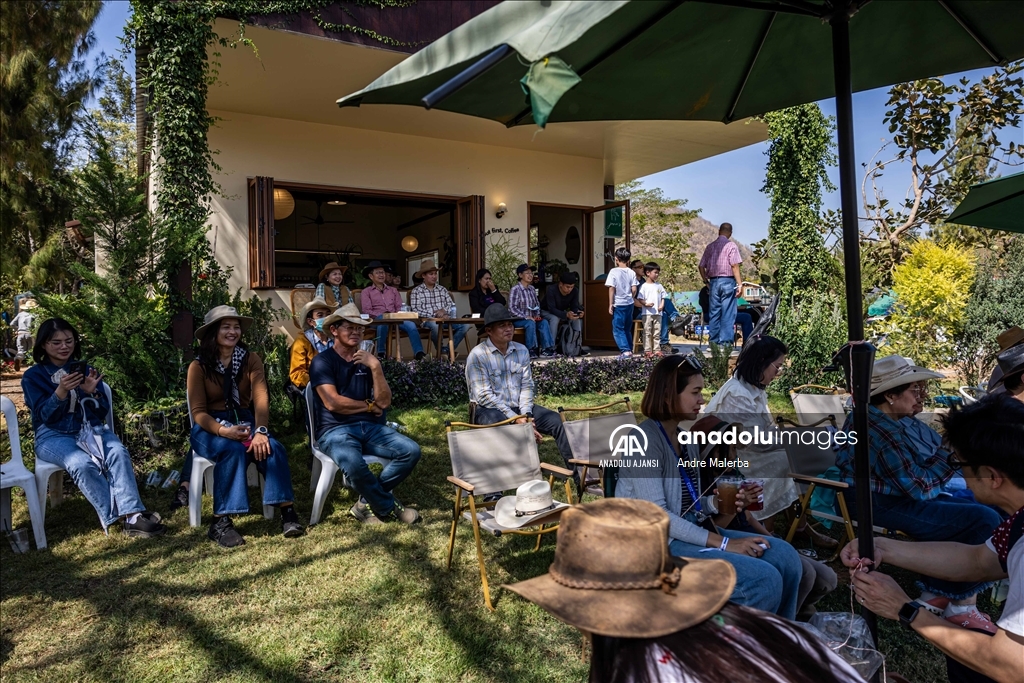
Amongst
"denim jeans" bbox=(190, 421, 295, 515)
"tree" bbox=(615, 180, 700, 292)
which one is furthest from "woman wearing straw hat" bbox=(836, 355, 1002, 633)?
"tree" bbox=(615, 180, 700, 292)

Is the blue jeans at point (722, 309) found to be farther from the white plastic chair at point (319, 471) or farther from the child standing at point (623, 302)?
the white plastic chair at point (319, 471)

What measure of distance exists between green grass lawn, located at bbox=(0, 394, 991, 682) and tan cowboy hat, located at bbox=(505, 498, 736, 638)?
179 centimetres

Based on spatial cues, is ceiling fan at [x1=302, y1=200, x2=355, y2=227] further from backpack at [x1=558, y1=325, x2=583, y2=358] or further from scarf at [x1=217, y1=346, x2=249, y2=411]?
scarf at [x1=217, y1=346, x2=249, y2=411]

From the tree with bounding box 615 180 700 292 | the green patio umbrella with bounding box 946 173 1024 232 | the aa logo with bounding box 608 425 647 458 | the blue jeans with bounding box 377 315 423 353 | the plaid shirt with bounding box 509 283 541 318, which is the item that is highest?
the tree with bounding box 615 180 700 292

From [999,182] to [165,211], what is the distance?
6567 mm

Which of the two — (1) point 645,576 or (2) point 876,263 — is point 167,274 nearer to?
(1) point 645,576

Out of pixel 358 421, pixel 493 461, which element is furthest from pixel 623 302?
pixel 493 461

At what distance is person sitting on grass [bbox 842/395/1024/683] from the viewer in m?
1.48

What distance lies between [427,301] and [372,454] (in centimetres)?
487

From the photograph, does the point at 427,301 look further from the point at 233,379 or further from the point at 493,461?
the point at 493,461

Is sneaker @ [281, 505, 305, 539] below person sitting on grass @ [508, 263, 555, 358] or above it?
below

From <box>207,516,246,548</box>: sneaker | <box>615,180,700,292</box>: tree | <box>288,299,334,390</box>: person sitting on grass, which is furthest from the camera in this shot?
<box>615,180,700,292</box>: tree

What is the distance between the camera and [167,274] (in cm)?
585

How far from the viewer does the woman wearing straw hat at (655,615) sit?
3.00ft
